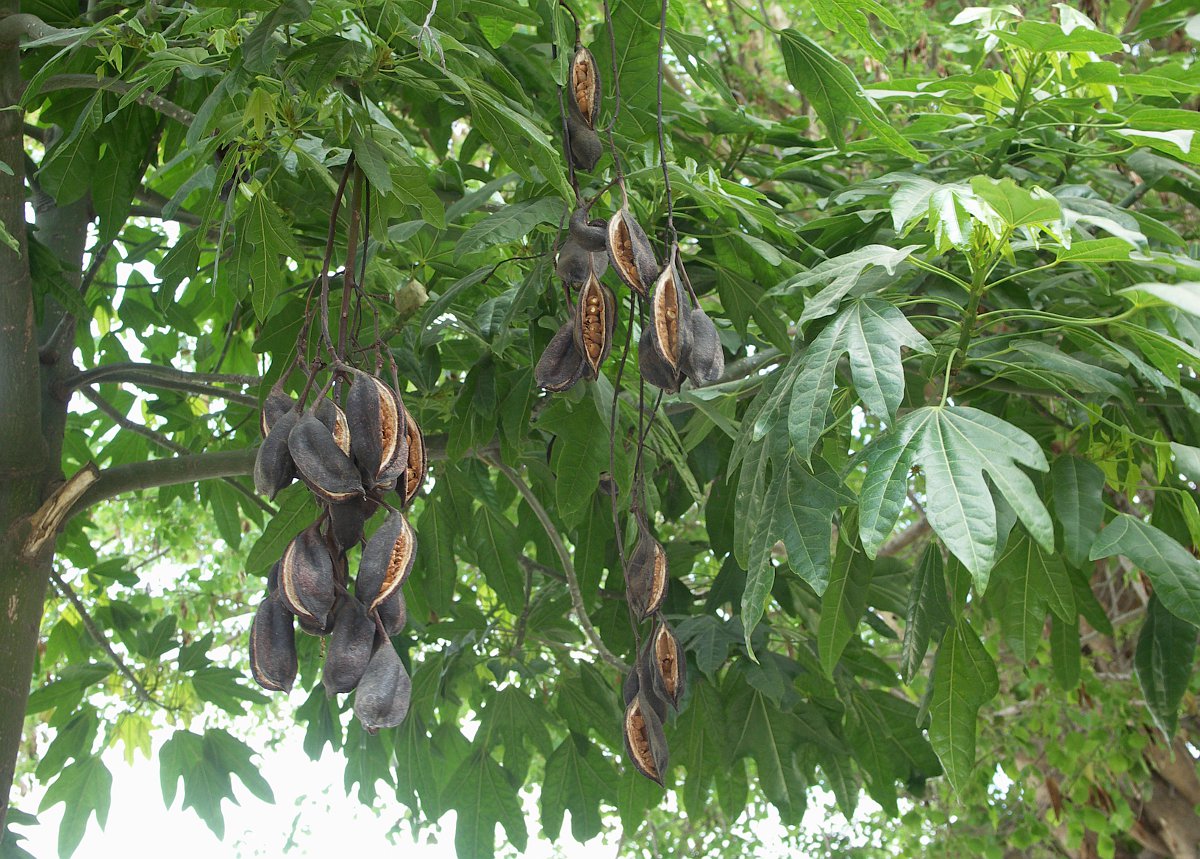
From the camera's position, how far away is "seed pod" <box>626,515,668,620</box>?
112cm

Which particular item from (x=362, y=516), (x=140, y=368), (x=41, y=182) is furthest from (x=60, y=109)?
(x=362, y=516)

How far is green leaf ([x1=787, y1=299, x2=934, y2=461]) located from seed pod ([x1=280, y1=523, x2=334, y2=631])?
508mm

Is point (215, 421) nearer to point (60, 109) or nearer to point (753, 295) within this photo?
point (60, 109)

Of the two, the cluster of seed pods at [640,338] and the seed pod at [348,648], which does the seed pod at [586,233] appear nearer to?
the cluster of seed pods at [640,338]

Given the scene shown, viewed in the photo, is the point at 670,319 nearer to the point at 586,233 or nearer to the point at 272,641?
the point at 586,233

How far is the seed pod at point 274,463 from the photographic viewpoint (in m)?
0.95

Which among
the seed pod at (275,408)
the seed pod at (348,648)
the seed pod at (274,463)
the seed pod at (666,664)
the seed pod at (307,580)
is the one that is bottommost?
the seed pod at (666,664)

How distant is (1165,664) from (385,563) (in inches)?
44.9

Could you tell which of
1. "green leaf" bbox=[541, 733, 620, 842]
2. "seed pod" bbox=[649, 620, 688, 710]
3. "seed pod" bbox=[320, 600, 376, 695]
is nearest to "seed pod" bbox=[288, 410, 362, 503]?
"seed pod" bbox=[320, 600, 376, 695]

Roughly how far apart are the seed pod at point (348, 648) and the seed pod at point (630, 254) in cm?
36

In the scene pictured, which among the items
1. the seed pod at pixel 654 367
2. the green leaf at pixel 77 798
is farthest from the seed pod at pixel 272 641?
the green leaf at pixel 77 798

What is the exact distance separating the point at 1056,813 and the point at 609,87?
2.70 meters

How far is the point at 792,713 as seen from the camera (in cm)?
214

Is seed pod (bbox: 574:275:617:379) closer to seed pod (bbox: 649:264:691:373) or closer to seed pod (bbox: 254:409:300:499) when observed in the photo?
seed pod (bbox: 649:264:691:373)
